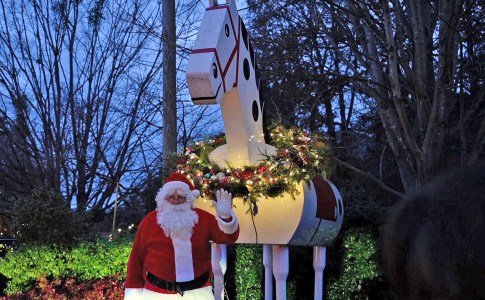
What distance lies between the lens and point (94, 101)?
521 inches

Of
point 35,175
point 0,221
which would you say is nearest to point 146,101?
point 35,175

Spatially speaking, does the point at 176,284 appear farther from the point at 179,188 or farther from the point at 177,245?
the point at 179,188

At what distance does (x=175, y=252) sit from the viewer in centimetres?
419

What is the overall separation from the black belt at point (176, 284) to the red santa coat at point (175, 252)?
24 millimetres

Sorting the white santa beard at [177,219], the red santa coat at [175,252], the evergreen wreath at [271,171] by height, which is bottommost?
the red santa coat at [175,252]

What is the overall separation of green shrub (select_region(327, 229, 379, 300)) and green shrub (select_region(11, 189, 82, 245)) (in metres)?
3.39

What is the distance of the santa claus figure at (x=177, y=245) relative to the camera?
4.15 metres

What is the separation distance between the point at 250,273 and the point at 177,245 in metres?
2.89

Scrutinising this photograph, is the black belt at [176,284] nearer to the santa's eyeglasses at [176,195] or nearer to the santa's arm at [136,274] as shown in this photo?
the santa's arm at [136,274]

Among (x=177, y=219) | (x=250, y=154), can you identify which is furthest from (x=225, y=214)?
(x=250, y=154)

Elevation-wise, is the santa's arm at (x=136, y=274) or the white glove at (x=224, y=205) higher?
the white glove at (x=224, y=205)

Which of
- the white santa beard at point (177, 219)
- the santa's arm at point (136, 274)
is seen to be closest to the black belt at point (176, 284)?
the santa's arm at point (136, 274)

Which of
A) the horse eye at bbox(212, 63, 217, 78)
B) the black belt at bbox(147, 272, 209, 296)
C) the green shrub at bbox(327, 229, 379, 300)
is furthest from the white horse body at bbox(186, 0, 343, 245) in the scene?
the green shrub at bbox(327, 229, 379, 300)

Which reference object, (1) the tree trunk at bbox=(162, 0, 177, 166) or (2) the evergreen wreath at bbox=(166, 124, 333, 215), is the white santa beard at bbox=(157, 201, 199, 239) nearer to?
(2) the evergreen wreath at bbox=(166, 124, 333, 215)
